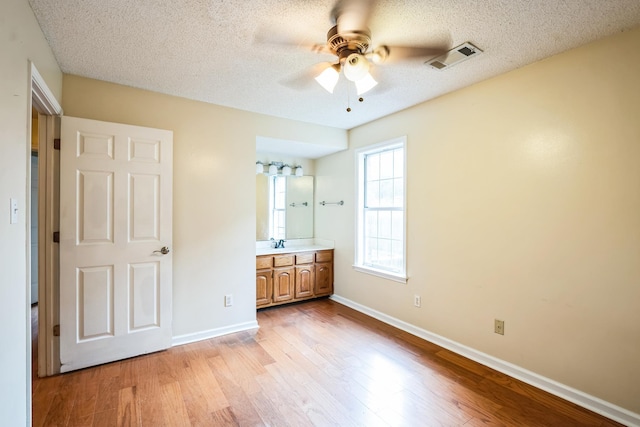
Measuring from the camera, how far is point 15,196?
4.83 ft

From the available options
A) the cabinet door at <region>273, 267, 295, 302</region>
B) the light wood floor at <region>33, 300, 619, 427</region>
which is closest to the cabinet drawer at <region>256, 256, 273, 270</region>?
the cabinet door at <region>273, 267, 295, 302</region>

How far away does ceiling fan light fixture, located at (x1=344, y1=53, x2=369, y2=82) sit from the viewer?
1.82 meters

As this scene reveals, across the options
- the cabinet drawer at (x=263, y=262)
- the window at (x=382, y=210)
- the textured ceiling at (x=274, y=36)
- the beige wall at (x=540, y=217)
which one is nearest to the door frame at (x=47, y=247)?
the textured ceiling at (x=274, y=36)

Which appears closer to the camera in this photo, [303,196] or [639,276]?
[639,276]

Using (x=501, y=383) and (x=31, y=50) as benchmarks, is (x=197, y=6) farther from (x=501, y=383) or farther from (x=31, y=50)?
(x=501, y=383)

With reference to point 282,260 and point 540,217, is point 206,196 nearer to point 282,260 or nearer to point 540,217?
point 282,260

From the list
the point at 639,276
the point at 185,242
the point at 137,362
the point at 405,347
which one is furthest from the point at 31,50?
the point at 639,276

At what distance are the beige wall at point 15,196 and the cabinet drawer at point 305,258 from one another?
274 centimetres

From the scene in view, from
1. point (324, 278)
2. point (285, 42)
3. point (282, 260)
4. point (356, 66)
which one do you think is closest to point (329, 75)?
point (356, 66)

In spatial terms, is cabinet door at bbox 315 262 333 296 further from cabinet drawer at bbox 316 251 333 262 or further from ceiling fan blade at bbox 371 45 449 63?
ceiling fan blade at bbox 371 45 449 63

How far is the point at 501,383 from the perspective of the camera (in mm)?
2270

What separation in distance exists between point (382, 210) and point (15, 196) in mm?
3196

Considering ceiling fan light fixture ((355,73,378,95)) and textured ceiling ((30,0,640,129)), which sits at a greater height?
textured ceiling ((30,0,640,129))

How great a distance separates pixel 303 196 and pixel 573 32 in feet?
11.3
